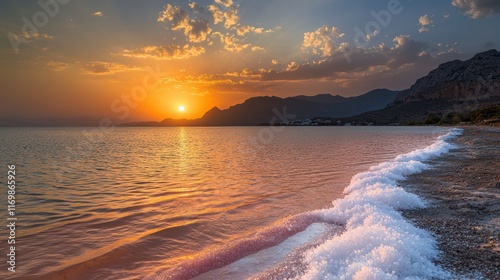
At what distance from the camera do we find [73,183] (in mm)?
19844

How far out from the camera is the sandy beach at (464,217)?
586cm

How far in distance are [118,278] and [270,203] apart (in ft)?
26.5

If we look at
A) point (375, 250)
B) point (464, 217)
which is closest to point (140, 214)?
point (375, 250)

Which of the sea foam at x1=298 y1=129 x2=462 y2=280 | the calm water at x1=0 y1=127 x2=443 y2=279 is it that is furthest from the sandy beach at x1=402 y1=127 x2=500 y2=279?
the calm water at x1=0 y1=127 x2=443 y2=279

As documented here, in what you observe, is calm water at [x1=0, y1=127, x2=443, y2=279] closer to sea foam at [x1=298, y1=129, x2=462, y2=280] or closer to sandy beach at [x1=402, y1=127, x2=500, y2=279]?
sea foam at [x1=298, y1=129, x2=462, y2=280]

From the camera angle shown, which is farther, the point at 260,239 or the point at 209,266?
the point at 260,239

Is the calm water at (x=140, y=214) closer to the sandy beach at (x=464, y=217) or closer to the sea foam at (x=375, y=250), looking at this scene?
the sea foam at (x=375, y=250)

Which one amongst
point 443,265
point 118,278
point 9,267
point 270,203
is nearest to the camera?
point 443,265

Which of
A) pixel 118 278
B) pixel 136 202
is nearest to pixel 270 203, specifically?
pixel 136 202

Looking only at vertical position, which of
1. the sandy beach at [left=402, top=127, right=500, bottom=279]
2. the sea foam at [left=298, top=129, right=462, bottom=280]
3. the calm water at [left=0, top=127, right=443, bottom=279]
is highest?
the sea foam at [left=298, top=129, right=462, bottom=280]

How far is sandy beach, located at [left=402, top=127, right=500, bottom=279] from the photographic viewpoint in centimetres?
586

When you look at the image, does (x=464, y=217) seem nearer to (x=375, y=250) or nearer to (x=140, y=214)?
(x=375, y=250)

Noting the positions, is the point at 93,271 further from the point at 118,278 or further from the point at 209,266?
the point at 209,266

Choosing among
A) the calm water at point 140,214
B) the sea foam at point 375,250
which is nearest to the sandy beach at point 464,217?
the sea foam at point 375,250
